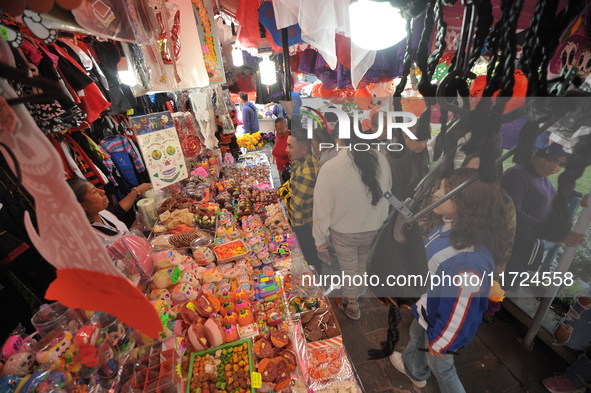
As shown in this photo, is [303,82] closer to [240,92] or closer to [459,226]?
[240,92]

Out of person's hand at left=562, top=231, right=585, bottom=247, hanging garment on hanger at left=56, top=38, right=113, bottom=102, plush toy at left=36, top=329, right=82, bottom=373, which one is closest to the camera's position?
plush toy at left=36, top=329, right=82, bottom=373

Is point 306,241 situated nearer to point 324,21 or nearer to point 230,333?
point 230,333

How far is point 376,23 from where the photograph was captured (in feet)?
2.77

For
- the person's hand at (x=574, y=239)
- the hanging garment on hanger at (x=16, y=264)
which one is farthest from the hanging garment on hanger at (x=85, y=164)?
the person's hand at (x=574, y=239)

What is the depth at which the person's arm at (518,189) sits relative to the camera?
863 mm

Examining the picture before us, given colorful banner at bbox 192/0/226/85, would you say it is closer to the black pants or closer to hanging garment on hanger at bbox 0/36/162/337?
the black pants

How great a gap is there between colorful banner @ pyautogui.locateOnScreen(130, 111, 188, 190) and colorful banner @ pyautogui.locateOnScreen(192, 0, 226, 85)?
0.79 metres

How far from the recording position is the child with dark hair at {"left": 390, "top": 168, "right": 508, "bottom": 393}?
87 centimetres

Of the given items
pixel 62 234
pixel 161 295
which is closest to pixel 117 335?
pixel 161 295

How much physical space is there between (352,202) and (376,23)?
1.24 m

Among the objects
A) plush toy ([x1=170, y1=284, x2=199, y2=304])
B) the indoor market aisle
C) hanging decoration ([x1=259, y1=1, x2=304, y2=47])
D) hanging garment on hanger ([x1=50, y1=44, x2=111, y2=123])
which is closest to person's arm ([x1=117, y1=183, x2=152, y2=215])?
hanging garment on hanger ([x1=50, y1=44, x2=111, y2=123])

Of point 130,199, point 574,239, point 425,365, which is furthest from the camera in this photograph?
point 130,199

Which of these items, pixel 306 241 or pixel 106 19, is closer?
pixel 106 19

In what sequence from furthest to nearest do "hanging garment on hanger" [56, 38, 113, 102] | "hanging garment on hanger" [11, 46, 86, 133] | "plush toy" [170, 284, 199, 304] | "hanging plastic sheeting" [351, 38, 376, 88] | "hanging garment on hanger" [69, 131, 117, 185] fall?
"hanging garment on hanger" [69, 131, 117, 185], "hanging garment on hanger" [56, 38, 113, 102], "plush toy" [170, 284, 199, 304], "hanging garment on hanger" [11, 46, 86, 133], "hanging plastic sheeting" [351, 38, 376, 88]
